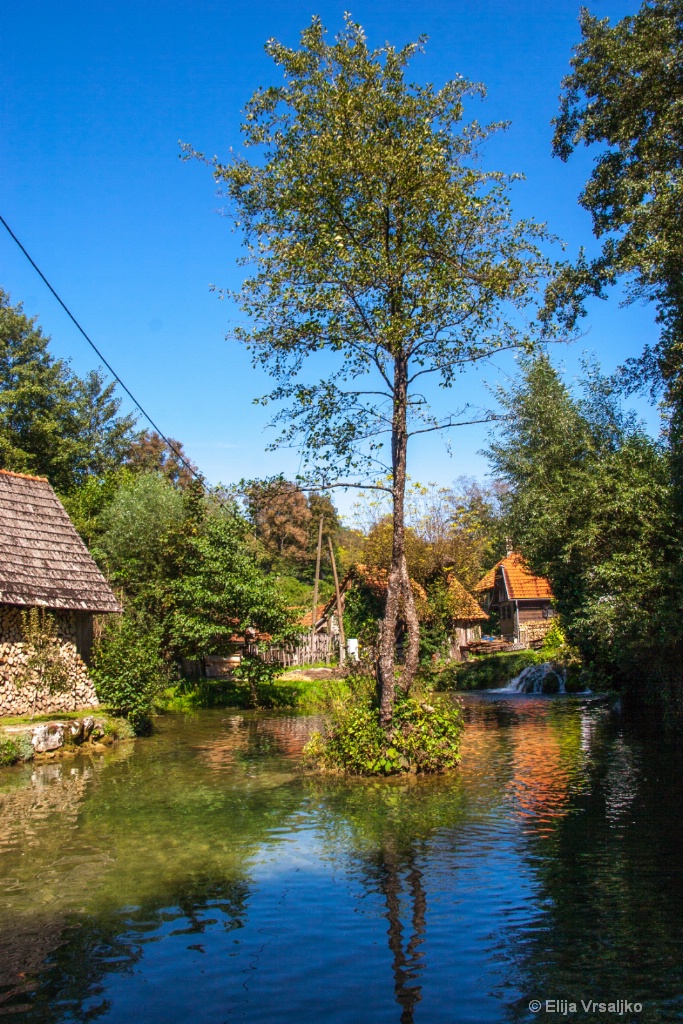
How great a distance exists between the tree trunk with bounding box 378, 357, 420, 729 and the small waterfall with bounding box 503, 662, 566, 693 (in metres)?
19.5

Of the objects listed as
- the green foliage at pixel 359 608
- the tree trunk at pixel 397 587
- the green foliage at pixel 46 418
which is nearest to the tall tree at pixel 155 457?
the green foliage at pixel 46 418

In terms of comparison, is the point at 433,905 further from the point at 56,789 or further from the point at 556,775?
the point at 56,789

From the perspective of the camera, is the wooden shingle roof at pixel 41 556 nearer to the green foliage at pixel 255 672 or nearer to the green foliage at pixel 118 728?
the green foliage at pixel 118 728

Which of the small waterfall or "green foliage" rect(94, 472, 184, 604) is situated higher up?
"green foliage" rect(94, 472, 184, 604)

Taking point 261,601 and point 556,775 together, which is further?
Result: point 261,601

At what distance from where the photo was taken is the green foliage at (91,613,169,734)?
69.0 ft

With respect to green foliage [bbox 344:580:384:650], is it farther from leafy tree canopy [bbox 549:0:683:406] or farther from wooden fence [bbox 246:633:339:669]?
leafy tree canopy [bbox 549:0:683:406]

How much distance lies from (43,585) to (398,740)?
433 inches

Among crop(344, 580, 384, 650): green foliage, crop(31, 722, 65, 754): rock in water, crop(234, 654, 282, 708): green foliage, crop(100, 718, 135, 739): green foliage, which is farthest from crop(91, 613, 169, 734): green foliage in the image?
crop(344, 580, 384, 650): green foliage

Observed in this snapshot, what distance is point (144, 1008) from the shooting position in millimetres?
5527

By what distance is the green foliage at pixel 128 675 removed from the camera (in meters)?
21.0

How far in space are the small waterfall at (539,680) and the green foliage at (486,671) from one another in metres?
1.35

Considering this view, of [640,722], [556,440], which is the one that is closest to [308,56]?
[556,440]

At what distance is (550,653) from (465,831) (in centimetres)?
2901
